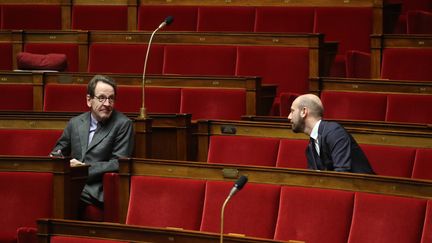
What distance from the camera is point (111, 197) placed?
971 mm

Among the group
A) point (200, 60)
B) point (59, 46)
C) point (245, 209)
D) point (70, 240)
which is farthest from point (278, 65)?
point (70, 240)

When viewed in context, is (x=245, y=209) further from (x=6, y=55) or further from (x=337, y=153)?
(x=6, y=55)

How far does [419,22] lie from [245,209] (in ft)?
2.10

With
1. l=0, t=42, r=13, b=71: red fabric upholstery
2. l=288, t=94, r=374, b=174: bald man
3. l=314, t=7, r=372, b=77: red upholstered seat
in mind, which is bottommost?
l=288, t=94, r=374, b=174: bald man

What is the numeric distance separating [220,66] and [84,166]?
0.37m

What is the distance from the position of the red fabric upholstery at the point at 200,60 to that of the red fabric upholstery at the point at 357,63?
6.1 inches

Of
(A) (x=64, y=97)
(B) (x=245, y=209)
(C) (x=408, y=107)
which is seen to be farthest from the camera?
(A) (x=64, y=97)

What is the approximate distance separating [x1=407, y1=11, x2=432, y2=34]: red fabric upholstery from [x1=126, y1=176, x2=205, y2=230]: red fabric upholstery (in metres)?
0.61

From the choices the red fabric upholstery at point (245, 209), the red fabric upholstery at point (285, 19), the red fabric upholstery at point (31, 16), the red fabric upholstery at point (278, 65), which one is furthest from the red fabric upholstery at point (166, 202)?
the red fabric upholstery at point (31, 16)

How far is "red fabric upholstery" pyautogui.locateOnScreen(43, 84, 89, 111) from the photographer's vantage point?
1226 mm

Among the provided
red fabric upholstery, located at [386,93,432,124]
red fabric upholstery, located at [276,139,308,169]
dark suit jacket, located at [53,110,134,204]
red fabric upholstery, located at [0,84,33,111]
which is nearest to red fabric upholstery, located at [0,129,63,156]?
dark suit jacket, located at [53,110,134,204]

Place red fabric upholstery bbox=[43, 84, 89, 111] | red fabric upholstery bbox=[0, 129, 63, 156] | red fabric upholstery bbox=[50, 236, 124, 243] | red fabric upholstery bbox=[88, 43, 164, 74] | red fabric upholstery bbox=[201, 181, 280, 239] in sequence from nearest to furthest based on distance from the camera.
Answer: red fabric upholstery bbox=[50, 236, 124, 243]
red fabric upholstery bbox=[201, 181, 280, 239]
red fabric upholstery bbox=[0, 129, 63, 156]
red fabric upholstery bbox=[43, 84, 89, 111]
red fabric upholstery bbox=[88, 43, 164, 74]

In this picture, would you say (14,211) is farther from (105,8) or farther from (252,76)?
(105,8)

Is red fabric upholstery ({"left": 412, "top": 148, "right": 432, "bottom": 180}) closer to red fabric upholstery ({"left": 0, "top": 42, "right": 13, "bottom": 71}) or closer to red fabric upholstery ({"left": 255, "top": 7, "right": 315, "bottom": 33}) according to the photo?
red fabric upholstery ({"left": 255, "top": 7, "right": 315, "bottom": 33})
